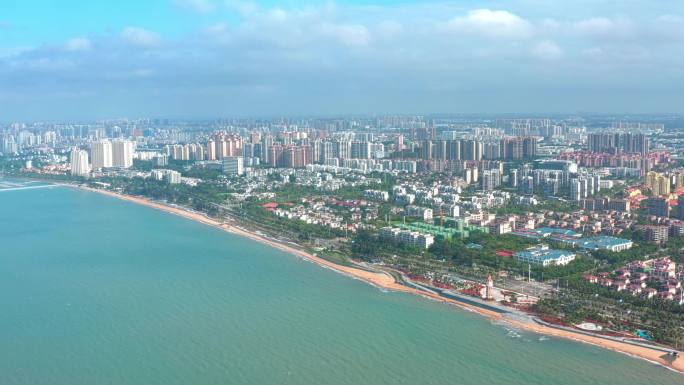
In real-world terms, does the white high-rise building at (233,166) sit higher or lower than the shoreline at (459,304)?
higher

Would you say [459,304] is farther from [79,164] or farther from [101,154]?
[101,154]

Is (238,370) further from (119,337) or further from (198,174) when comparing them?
(198,174)

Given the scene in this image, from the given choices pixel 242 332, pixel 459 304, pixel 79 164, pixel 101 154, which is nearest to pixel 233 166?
pixel 79 164

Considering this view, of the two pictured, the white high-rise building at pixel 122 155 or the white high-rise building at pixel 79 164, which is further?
the white high-rise building at pixel 122 155

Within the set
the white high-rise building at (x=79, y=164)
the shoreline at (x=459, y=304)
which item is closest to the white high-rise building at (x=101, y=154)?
the white high-rise building at (x=79, y=164)

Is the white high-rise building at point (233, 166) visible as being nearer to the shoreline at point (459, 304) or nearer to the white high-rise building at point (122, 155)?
the white high-rise building at point (122, 155)

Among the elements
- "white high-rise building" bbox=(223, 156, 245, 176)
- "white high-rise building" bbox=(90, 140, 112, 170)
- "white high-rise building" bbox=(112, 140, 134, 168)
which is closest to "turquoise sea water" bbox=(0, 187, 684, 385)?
"white high-rise building" bbox=(223, 156, 245, 176)

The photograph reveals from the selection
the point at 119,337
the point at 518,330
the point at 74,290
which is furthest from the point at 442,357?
the point at 74,290

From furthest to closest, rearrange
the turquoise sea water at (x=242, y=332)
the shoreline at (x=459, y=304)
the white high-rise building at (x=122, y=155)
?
the white high-rise building at (x=122, y=155) → the shoreline at (x=459, y=304) → the turquoise sea water at (x=242, y=332)

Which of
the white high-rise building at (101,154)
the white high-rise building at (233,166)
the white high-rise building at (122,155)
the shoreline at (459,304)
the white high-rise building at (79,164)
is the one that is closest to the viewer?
the shoreline at (459,304)
